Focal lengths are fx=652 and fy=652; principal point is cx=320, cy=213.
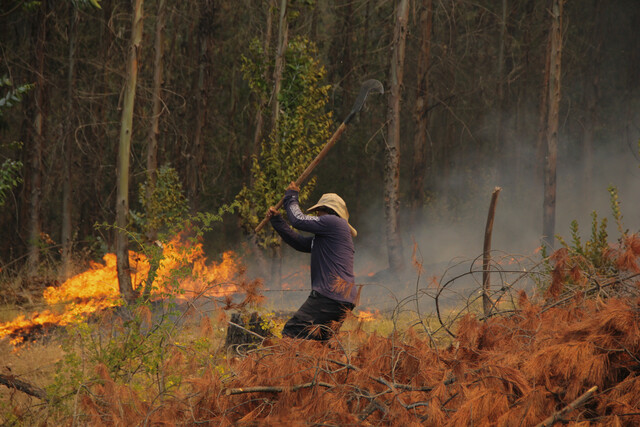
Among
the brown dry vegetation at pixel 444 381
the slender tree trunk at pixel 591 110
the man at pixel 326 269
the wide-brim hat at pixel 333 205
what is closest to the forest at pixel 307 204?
the brown dry vegetation at pixel 444 381

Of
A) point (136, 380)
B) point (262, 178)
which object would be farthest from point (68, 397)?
point (262, 178)

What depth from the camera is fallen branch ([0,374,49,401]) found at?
5539 millimetres

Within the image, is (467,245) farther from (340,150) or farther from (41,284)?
(41,284)

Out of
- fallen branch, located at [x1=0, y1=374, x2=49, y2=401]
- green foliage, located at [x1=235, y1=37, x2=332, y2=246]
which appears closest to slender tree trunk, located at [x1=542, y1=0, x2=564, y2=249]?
green foliage, located at [x1=235, y1=37, x2=332, y2=246]

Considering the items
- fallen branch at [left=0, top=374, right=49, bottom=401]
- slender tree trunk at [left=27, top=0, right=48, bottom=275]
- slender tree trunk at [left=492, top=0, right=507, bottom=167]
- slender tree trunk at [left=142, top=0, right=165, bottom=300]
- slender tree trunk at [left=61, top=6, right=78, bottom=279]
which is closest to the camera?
fallen branch at [left=0, top=374, right=49, bottom=401]

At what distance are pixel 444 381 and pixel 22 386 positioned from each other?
4013 millimetres

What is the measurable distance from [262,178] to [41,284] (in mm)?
5338

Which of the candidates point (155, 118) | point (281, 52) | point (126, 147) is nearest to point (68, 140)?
point (155, 118)

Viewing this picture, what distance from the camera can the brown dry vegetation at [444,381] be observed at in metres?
3.26

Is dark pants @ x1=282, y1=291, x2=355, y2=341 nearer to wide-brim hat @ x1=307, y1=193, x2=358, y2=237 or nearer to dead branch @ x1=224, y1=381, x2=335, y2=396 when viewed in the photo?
wide-brim hat @ x1=307, y1=193, x2=358, y2=237

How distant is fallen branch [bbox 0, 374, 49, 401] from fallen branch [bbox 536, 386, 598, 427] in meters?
4.29

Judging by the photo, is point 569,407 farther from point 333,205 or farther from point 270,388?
point 333,205

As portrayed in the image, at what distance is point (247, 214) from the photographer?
44.1 feet

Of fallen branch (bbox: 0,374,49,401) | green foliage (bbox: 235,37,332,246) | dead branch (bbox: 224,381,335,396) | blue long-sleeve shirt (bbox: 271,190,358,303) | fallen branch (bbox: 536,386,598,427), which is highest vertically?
green foliage (bbox: 235,37,332,246)
